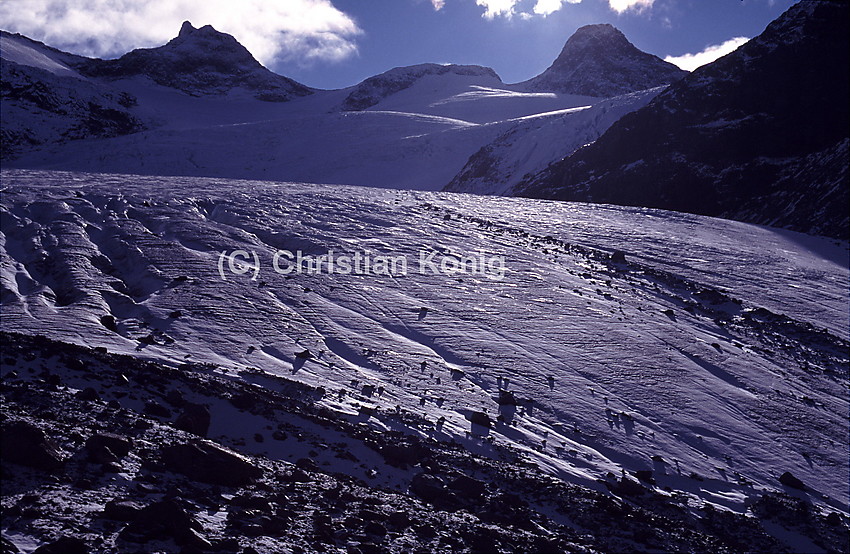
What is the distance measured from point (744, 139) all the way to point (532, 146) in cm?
1615

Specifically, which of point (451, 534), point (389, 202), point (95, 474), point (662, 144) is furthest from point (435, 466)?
point (662, 144)

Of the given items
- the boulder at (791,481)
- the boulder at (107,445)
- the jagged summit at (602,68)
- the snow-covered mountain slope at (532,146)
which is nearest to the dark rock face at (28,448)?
the boulder at (107,445)

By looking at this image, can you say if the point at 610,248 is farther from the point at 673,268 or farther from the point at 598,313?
the point at 598,313

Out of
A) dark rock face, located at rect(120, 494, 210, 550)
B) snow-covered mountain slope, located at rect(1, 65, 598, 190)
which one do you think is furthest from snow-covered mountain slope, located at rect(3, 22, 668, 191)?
dark rock face, located at rect(120, 494, 210, 550)

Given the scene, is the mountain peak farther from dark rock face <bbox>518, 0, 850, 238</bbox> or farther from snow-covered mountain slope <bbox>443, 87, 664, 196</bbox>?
dark rock face <bbox>518, 0, 850, 238</bbox>

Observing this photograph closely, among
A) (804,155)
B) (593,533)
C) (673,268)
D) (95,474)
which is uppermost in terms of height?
(804,155)

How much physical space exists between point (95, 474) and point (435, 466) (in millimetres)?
3840

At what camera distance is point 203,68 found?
111625 mm

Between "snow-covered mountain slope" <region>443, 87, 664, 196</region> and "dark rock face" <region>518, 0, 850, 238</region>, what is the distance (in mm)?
2727

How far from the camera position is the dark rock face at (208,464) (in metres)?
6.48

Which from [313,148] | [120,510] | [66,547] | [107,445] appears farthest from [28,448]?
[313,148]

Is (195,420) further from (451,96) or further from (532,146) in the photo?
(451,96)

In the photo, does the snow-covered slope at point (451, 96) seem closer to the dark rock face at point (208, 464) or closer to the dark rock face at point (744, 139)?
the dark rock face at point (744, 139)

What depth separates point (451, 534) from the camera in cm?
650
